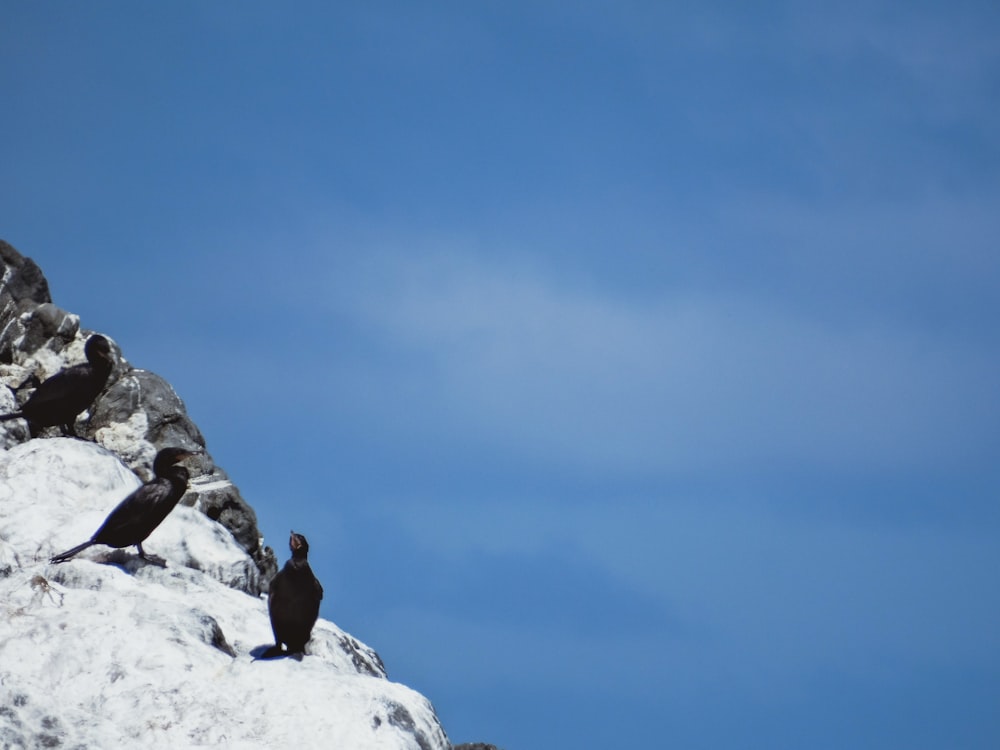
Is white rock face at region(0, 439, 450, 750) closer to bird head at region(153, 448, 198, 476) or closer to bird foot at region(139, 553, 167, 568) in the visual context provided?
bird foot at region(139, 553, 167, 568)

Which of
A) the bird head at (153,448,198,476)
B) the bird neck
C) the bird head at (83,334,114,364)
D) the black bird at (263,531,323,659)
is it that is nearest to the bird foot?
the bird neck

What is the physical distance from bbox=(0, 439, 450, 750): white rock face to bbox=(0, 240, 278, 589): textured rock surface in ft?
40.5

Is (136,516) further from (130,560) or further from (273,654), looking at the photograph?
(273,654)

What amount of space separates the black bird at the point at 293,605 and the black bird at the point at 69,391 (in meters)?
8.39

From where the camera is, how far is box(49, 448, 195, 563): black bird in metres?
13.6

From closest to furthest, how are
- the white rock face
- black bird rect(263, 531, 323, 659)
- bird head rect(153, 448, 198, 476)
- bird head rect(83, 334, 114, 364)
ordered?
the white rock face → black bird rect(263, 531, 323, 659) → bird head rect(153, 448, 198, 476) → bird head rect(83, 334, 114, 364)

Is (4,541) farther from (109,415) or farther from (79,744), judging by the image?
(109,415)

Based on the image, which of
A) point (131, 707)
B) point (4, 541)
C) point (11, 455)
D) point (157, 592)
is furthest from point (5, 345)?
point (131, 707)

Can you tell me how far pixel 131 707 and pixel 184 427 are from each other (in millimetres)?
18030

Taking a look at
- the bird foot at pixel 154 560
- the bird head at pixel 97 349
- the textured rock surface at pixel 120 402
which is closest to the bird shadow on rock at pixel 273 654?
the bird foot at pixel 154 560

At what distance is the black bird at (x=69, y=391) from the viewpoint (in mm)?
19672

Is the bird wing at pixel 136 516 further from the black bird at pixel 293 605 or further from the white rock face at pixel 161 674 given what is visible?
the black bird at pixel 293 605

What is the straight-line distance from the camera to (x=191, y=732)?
10961 millimetres

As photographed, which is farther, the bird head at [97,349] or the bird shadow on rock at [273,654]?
the bird head at [97,349]
